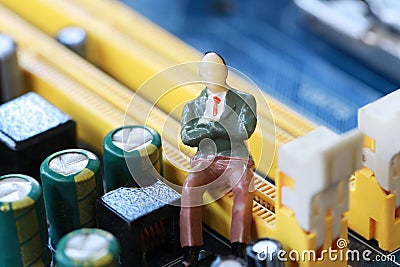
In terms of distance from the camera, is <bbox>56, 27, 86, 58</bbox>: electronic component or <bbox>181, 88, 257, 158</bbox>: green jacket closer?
<bbox>181, 88, 257, 158</bbox>: green jacket

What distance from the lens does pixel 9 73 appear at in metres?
2.88

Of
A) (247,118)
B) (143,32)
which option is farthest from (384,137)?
(143,32)

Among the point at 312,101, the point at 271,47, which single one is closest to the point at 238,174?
the point at 312,101

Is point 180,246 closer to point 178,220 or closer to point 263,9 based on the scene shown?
point 178,220

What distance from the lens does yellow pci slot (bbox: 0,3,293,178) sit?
8.41ft

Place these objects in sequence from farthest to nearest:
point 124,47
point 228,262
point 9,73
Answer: point 124,47 < point 9,73 < point 228,262

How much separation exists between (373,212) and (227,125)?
0.45 m

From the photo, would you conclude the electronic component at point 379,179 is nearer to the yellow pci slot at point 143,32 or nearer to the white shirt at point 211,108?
the white shirt at point 211,108

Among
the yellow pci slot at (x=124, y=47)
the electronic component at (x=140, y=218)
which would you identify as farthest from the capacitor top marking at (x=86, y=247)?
the yellow pci slot at (x=124, y=47)

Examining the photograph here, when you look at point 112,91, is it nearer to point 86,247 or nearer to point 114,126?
point 114,126

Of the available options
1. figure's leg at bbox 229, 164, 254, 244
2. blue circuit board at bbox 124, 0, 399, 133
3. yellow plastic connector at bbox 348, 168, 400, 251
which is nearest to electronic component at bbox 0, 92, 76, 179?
figure's leg at bbox 229, 164, 254, 244

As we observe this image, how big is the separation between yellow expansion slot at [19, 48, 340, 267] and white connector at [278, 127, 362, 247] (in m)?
0.05

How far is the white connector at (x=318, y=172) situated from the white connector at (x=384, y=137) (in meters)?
0.16

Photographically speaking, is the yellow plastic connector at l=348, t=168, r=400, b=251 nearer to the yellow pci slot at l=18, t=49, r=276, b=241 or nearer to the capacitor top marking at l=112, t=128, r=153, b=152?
the yellow pci slot at l=18, t=49, r=276, b=241
